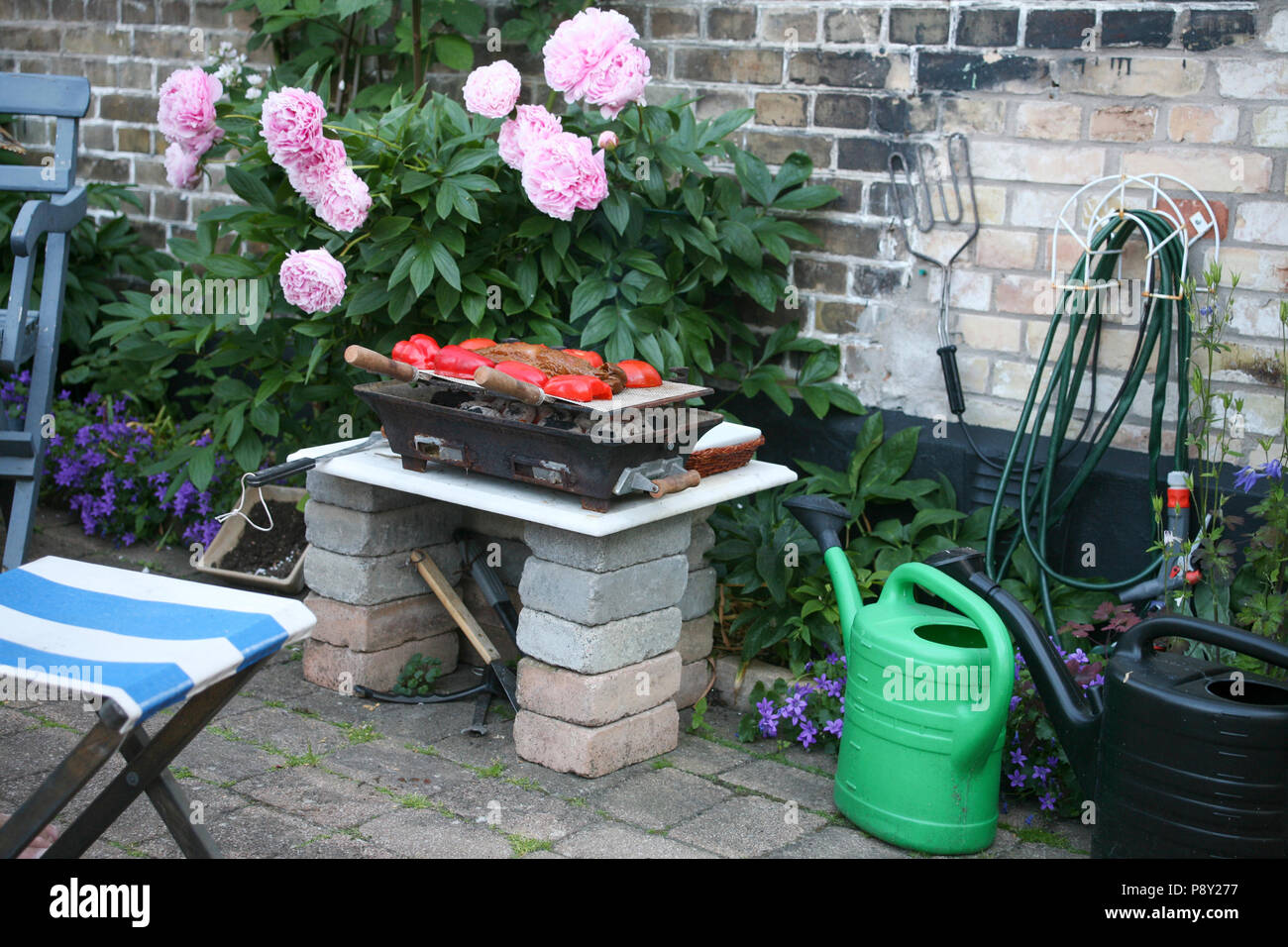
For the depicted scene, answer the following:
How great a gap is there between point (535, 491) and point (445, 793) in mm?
782

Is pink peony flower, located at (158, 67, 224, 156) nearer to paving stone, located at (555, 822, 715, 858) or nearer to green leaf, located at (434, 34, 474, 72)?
green leaf, located at (434, 34, 474, 72)

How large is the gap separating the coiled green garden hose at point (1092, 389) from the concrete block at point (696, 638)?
0.82 m

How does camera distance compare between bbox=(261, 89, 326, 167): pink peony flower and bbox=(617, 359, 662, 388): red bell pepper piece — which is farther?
bbox=(261, 89, 326, 167): pink peony flower

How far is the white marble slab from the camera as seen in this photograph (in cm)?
319

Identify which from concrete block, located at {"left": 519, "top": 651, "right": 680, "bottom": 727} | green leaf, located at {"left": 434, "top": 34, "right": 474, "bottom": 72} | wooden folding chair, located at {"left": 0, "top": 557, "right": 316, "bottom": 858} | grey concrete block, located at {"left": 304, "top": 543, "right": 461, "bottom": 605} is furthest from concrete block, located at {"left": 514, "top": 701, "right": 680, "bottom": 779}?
green leaf, located at {"left": 434, "top": 34, "right": 474, "bottom": 72}

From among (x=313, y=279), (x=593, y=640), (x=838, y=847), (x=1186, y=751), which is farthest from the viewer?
(x=313, y=279)

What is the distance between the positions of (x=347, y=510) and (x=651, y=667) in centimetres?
100

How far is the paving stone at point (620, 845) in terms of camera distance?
298cm

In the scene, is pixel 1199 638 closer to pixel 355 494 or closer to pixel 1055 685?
pixel 1055 685

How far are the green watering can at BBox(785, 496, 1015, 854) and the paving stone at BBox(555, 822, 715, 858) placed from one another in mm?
435

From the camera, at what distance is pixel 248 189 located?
4031 mm

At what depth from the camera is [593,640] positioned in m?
3.28

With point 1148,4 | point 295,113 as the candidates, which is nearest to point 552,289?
point 295,113

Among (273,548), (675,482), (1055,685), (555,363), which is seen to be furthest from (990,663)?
(273,548)
